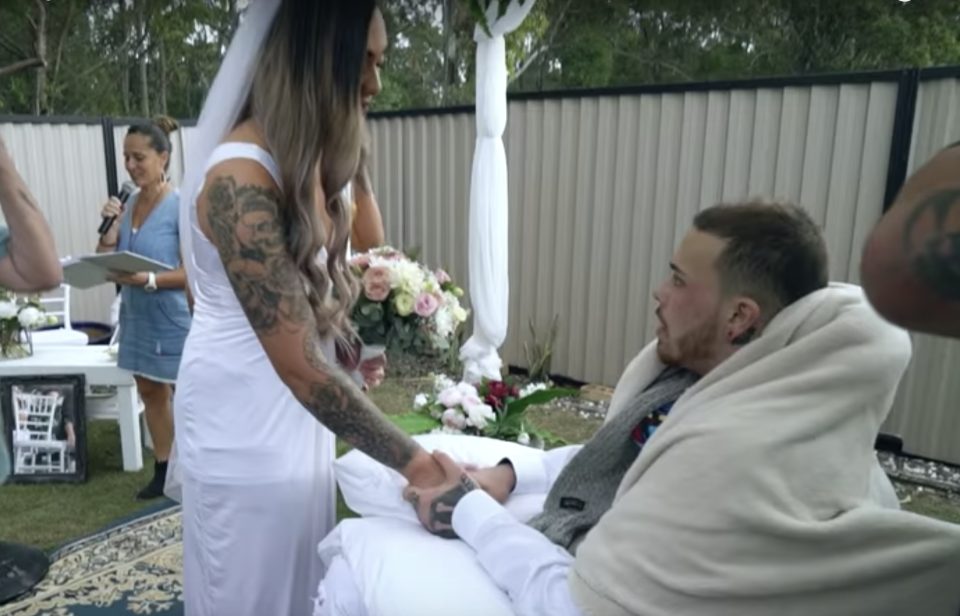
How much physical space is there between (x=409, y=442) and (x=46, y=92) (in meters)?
17.9

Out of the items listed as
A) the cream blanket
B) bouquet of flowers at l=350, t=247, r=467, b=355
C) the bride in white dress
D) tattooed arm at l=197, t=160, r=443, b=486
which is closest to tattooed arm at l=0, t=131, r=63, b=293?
the bride in white dress

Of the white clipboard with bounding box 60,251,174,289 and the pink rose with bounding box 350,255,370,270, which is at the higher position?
the pink rose with bounding box 350,255,370,270

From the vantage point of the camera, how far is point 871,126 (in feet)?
14.7

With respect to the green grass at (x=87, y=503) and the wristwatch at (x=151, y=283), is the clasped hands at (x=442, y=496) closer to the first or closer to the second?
the green grass at (x=87, y=503)

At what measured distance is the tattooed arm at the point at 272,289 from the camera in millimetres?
1301

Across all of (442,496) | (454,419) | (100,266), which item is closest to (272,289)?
(442,496)

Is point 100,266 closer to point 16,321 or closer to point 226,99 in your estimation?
point 16,321

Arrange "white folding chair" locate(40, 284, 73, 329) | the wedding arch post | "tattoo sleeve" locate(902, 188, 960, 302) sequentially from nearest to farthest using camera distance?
"tattoo sleeve" locate(902, 188, 960, 302) < the wedding arch post < "white folding chair" locate(40, 284, 73, 329)

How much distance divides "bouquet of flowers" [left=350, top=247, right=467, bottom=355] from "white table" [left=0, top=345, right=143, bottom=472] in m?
2.51

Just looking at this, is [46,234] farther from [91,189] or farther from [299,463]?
[91,189]

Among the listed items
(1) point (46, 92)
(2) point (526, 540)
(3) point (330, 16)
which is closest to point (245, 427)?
(2) point (526, 540)

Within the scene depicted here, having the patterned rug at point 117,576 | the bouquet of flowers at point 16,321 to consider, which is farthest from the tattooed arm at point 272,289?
the bouquet of flowers at point 16,321

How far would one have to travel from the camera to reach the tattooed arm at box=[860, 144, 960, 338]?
0.69 metres

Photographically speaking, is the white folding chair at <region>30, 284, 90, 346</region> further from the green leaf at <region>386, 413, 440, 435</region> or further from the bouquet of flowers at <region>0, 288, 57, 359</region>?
the green leaf at <region>386, 413, 440, 435</region>
